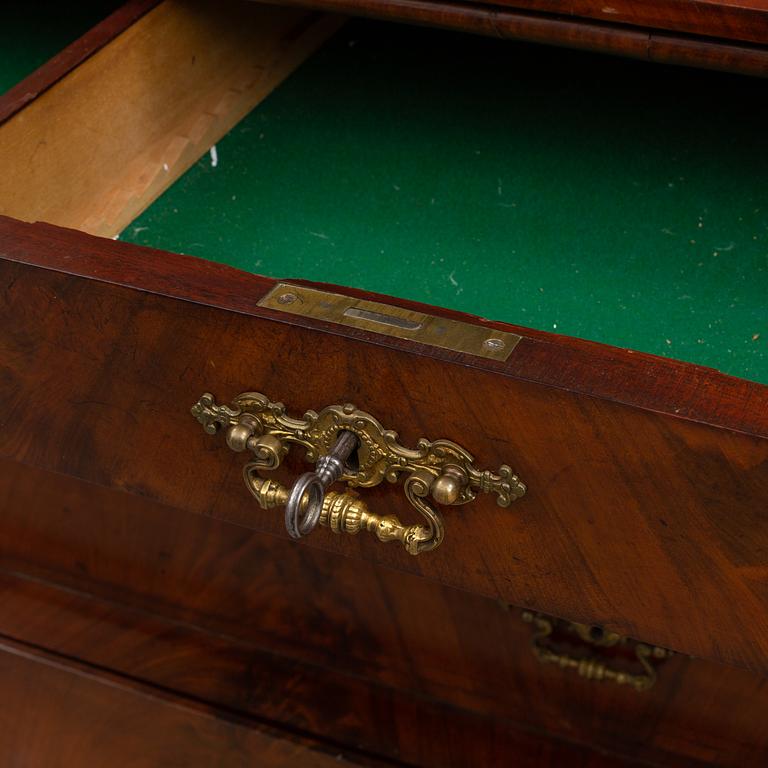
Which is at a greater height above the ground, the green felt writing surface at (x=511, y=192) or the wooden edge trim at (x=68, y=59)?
the wooden edge trim at (x=68, y=59)

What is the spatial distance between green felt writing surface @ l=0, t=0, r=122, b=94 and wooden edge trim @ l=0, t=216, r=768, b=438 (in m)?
0.42

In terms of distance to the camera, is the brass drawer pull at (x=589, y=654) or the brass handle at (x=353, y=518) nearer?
the brass handle at (x=353, y=518)

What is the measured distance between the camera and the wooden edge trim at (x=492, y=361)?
50cm

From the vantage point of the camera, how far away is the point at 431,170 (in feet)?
2.78

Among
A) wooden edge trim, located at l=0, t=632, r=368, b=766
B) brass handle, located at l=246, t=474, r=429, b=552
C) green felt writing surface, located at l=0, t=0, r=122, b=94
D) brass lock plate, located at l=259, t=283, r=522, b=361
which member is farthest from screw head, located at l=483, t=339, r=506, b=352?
green felt writing surface, located at l=0, t=0, r=122, b=94

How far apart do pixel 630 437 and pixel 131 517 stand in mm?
445

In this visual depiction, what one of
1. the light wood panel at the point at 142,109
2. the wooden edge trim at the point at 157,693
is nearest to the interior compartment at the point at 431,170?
the light wood panel at the point at 142,109

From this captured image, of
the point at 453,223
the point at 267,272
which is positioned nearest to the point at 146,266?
the point at 267,272

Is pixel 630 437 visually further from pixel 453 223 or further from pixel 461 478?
pixel 453 223

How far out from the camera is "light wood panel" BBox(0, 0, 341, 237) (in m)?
0.77

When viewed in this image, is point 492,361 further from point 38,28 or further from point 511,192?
point 38,28

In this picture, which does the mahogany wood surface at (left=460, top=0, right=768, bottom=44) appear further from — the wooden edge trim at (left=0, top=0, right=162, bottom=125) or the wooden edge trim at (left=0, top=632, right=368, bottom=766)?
the wooden edge trim at (left=0, top=632, right=368, bottom=766)

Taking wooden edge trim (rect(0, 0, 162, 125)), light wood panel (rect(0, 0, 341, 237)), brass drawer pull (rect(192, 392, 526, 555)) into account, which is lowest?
brass drawer pull (rect(192, 392, 526, 555))

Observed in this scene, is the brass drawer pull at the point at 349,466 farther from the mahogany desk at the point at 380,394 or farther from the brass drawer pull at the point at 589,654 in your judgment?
the brass drawer pull at the point at 589,654
